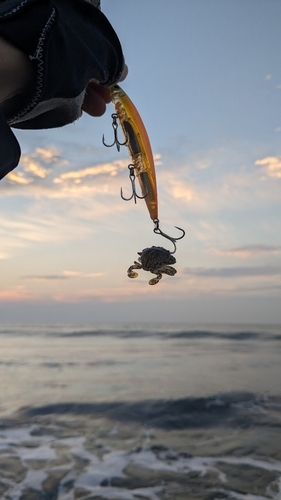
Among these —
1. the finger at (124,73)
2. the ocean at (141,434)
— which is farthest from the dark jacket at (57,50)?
the ocean at (141,434)

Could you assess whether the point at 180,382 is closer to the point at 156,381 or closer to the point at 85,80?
the point at 156,381

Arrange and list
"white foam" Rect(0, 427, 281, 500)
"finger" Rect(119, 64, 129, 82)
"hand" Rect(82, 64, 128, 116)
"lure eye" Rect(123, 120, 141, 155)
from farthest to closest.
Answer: "white foam" Rect(0, 427, 281, 500)
"lure eye" Rect(123, 120, 141, 155)
"hand" Rect(82, 64, 128, 116)
"finger" Rect(119, 64, 129, 82)

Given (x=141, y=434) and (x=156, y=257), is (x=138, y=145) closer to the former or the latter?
(x=156, y=257)

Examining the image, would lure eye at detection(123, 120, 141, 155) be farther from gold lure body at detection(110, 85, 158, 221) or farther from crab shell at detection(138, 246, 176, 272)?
crab shell at detection(138, 246, 176, 272)

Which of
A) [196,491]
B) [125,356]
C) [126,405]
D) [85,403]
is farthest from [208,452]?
[125,356]

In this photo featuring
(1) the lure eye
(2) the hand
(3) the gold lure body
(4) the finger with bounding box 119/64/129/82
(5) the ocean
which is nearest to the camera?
(4) the finger with bounding box 119/64/129/82

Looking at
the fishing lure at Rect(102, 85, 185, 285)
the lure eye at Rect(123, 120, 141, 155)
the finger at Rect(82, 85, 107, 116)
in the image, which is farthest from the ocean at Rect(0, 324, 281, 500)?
the finger at Rect(82, 85, 107, 116)

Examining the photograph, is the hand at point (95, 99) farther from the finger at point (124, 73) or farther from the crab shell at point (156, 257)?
the crab shell at point (156, 257)
